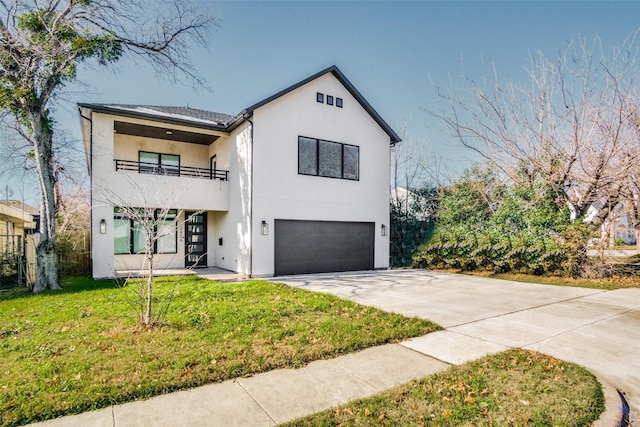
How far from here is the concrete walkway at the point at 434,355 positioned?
9.75 feet

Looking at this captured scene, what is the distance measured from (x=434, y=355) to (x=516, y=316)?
3.00m

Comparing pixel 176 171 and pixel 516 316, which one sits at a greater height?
pixel 176 171

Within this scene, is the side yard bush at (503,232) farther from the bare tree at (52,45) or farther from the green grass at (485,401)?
the bare tree at (52,45)

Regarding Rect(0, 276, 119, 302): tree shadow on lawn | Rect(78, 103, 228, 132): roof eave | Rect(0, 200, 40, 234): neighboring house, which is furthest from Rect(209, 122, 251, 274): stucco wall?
Rect(0, 200, 40, 234): neighboring house

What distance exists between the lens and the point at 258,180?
36.5ft

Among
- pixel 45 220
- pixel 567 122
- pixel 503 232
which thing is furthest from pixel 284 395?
pixel 567 122

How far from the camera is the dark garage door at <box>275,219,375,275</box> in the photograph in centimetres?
1173

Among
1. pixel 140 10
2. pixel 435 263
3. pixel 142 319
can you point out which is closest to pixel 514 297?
pixel 435 263

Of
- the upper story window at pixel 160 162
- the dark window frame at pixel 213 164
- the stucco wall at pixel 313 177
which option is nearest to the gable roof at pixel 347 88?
the stucco wall at pixel 313 177

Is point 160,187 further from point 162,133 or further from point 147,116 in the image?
point 162,133

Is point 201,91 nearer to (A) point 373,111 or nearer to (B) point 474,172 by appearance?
(A) point 373,111

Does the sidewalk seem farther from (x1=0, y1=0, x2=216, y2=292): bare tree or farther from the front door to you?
the front door

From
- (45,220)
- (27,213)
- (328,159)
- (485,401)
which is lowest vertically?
(485,401)

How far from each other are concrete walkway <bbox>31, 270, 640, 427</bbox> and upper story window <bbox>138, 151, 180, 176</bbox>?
8165mm
